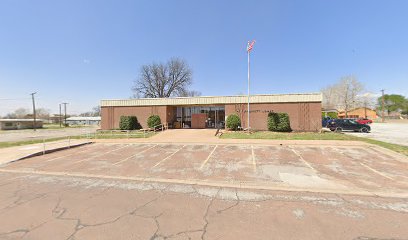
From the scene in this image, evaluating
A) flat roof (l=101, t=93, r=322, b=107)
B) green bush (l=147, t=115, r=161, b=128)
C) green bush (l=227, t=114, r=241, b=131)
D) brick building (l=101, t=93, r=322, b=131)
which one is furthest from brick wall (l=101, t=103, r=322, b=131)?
green bush (l=227, t=114, r=241, b=131)

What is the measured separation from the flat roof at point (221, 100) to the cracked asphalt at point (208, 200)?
44.2 feet

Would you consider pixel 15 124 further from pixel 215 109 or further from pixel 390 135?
pixel 390 135

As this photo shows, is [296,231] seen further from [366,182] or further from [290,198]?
[366,182]

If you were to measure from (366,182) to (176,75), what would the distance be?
4986 cm

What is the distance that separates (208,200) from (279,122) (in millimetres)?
17533

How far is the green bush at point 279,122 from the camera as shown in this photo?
782 inches

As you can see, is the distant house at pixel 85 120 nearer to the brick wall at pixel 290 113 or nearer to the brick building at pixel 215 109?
the brick building at pixel 215 109

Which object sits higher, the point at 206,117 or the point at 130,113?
the point at 130,113

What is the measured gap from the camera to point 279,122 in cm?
2012

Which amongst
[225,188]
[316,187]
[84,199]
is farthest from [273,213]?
[84,199]

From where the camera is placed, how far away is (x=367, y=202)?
14.5ft

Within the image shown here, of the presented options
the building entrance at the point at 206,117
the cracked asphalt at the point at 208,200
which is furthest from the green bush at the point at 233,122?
the cracked asphalt at the point at 208,200

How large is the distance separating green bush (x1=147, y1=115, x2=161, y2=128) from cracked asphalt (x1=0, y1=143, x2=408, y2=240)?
14.4 metres

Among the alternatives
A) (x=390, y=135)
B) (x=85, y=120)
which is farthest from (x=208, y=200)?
(x=85, y=120)
